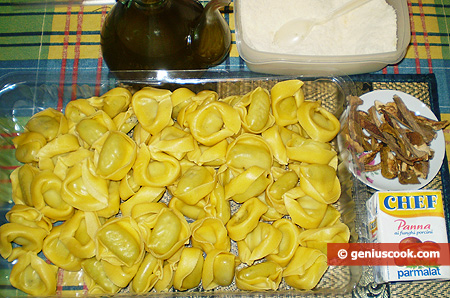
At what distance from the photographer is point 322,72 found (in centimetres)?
108

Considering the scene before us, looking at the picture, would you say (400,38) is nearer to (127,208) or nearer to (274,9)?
(274,9)

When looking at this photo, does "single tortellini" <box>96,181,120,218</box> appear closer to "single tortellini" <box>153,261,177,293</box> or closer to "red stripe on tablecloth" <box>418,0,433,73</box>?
"single tortellini" <box>153,261,177,293</box>

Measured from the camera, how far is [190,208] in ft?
3.24

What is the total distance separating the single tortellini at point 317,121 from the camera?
1.00 meters

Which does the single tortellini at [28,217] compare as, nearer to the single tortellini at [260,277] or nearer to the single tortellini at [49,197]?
the single tortellini at [49,197]

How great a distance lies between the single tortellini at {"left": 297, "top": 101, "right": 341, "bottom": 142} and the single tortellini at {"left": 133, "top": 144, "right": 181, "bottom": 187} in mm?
332

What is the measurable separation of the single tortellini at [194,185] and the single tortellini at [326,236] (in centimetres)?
26

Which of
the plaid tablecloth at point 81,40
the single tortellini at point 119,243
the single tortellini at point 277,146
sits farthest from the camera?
the plaid tablecloth at point 81,40

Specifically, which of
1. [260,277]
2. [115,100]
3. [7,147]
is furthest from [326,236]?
[7,147]

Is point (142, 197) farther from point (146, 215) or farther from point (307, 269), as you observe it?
point (307, 269)

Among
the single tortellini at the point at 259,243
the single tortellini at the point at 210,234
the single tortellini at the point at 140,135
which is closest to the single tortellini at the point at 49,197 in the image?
the single tortellini at the point at 140,135

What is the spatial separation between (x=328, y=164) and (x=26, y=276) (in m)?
0.78

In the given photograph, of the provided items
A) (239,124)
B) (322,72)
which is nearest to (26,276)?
(239,124)

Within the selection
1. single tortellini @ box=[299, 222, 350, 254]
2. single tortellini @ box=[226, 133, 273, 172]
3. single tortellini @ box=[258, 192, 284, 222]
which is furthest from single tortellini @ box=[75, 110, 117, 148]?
single tortellini @ box=[299, 222, 350, 254]
